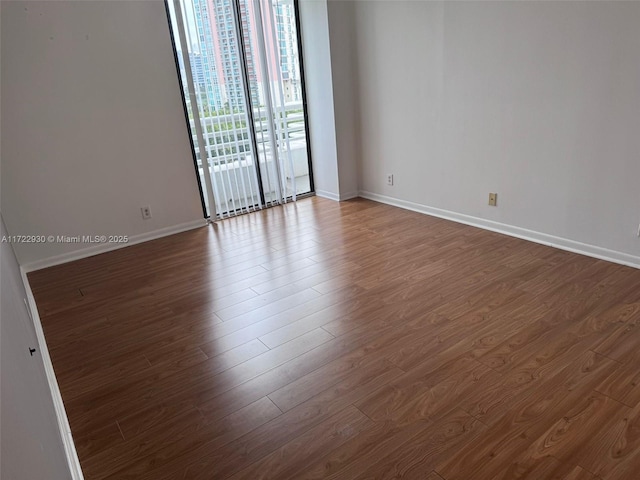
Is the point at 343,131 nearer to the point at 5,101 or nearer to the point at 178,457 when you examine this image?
the point at 5,101

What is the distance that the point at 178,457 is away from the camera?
1.65 metres

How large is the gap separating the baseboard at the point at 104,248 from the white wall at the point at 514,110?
2.05 m

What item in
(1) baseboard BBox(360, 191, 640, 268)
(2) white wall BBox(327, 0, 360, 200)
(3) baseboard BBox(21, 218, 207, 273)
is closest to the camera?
(1) baseboard BBox(360, 191, 640, 268)

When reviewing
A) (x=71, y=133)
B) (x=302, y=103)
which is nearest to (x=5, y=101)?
(x=71, y=133)

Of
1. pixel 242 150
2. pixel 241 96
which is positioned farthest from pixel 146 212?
pixel 241 96

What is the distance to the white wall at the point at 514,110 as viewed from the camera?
8.70ft

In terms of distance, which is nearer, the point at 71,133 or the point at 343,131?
the point at 71,133

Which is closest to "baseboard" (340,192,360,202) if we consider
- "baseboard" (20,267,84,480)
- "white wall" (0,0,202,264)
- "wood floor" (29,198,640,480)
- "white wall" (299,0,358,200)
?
"white wall" (299,0,358,200)

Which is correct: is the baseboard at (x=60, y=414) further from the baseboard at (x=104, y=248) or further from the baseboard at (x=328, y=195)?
the baseboard at (x=328, y=195)

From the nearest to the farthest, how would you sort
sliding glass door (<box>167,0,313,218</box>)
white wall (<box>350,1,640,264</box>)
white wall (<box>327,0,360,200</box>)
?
white wall (<box>350,1,640,264</box>) < sliding glass door (<box>167,0,313,218</box>) < white wall (<box>327,0,360,200</box>)

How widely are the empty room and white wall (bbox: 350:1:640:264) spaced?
0.6 inches

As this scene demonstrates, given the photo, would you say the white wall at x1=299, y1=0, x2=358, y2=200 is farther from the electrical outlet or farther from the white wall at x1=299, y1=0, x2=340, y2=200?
the electrical outlet

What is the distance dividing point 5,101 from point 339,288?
274 cm

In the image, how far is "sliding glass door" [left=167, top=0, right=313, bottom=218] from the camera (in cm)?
387
